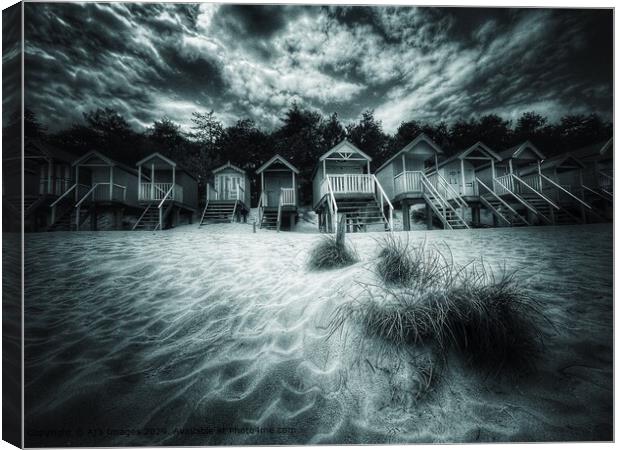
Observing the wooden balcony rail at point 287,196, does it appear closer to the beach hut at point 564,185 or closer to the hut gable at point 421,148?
the hut gable at point 421,148

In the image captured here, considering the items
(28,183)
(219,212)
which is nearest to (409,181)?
(219,212)

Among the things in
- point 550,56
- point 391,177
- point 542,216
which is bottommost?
point 542,216

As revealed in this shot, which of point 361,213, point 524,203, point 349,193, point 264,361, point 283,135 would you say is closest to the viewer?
point 264,361

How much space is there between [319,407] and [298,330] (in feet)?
Answer: 1.71

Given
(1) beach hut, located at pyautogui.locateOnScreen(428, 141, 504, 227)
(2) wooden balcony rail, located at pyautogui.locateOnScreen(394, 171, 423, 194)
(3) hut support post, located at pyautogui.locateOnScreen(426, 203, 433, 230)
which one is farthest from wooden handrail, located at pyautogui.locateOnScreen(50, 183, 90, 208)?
(1) beach hut, located at pyautogui.locateOnScreen(428, 141, 504, 227)

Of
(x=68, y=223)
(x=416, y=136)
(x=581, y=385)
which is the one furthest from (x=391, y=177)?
(x=68, y=223)

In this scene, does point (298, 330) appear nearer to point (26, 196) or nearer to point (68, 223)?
point (68, 223)

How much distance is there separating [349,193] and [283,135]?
4.80ft

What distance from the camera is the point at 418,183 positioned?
3.42m

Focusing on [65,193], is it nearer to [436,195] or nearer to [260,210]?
[260,210]

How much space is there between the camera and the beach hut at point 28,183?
217 centimetres

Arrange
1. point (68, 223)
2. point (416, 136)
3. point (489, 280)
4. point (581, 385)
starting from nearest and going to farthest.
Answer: point (581, 385), point (489, 280), point (68, 223), point (416, 136)

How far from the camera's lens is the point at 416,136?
9.07ft

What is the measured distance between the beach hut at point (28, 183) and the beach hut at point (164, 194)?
695 millimetres
